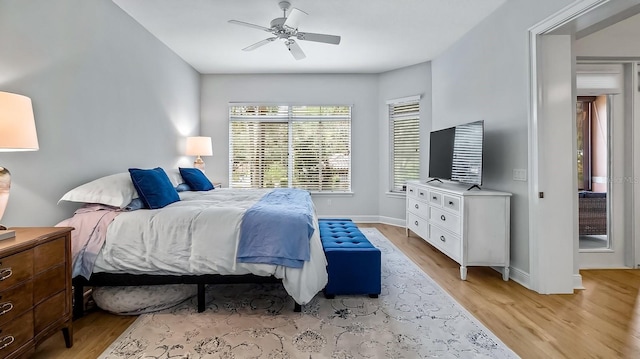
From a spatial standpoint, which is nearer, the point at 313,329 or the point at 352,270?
the point at 313,329

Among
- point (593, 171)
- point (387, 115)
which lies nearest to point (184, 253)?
point (593, 171)

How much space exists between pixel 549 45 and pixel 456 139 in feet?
4.19

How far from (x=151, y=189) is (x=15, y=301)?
3.97ft

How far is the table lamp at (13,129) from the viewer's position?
5.23 feet

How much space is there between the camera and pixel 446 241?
3350mm

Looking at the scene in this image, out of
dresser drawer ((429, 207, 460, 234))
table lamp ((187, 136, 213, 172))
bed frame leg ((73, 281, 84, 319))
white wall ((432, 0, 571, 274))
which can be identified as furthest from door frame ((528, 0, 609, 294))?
table lamp ((187, 136, 213, 172))

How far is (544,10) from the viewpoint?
2.63m

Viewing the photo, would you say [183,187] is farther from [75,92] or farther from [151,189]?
[75,92]

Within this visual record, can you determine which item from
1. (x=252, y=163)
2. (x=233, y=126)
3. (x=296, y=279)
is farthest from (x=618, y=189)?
(x=233, y=126)

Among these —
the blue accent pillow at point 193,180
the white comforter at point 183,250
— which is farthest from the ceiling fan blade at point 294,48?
the white comforter at point 183,250

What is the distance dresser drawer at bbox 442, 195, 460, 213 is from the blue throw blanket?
5.45ft

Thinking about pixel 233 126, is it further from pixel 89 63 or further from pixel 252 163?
pixel 89 63

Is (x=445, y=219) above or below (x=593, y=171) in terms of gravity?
below

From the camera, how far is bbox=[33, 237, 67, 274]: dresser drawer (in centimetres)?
166
